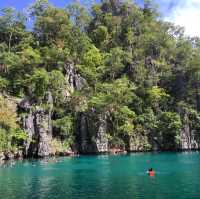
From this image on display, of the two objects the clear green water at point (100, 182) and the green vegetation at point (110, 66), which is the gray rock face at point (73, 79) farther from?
the clear green water at point (100, 182)

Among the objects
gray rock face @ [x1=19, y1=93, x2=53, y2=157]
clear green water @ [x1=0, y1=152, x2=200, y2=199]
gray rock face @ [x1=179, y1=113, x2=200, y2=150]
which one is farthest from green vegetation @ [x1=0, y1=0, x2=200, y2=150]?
clear green water @ [x1=0, y1=152, x2=200, y2=199]

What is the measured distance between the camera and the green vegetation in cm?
7319

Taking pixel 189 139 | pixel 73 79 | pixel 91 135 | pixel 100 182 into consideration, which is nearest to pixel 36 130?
pixel 91 135

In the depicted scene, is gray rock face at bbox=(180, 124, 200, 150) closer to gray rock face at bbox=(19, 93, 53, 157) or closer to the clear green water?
gray rock face at bbox=(19, 93, 53, 157)

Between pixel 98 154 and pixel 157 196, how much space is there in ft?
143

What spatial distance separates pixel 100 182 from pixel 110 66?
50435 millimetres

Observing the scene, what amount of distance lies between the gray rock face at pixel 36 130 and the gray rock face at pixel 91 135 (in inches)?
281

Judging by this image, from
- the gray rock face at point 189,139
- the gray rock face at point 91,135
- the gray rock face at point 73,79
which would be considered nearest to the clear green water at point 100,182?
the gray rock face at point 91,135

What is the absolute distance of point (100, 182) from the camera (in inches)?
1410

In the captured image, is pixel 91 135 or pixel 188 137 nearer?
pixel 91 135

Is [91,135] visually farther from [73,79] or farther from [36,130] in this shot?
[73,79]

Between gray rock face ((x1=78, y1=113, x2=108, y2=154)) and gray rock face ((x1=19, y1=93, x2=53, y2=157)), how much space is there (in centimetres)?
714

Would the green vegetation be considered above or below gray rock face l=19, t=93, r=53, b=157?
above

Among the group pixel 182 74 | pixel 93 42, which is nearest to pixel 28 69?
pixel 93 42
